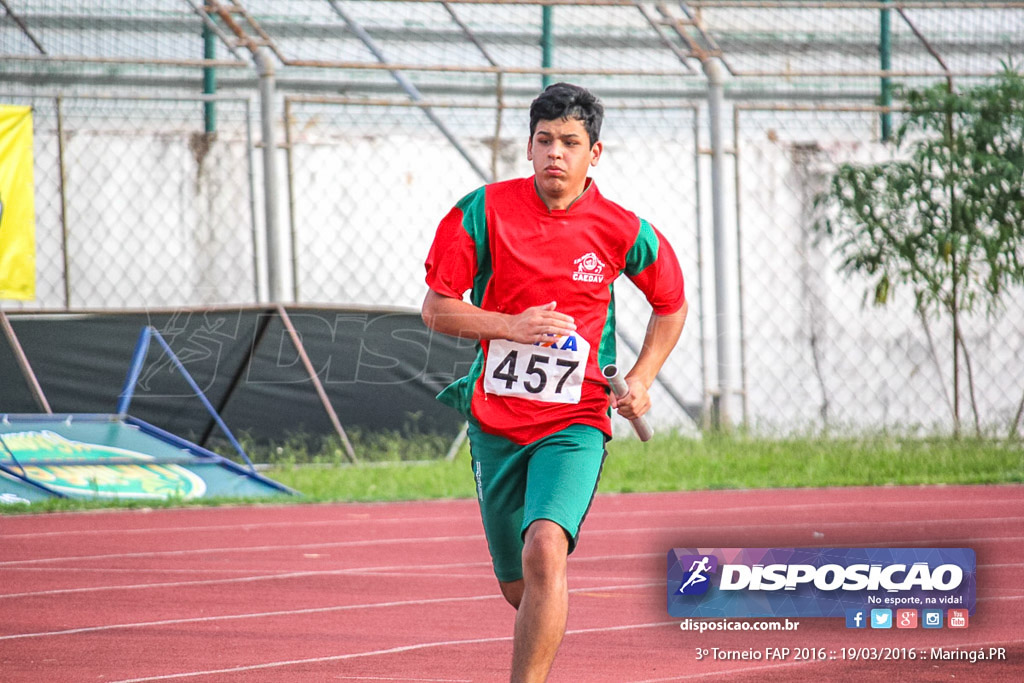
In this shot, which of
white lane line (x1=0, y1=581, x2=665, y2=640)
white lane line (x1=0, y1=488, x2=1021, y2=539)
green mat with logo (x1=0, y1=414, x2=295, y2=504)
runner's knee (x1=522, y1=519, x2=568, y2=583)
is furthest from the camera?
green mat with logo (x1=0, y1=414, x2=295, y2=504)

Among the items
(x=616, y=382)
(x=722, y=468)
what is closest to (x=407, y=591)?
(x=616, y=382)

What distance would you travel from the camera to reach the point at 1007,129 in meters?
13.5

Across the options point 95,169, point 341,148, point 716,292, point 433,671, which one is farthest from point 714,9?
point 433,671

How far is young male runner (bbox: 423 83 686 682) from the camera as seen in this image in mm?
4309

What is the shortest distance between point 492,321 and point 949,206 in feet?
32.6

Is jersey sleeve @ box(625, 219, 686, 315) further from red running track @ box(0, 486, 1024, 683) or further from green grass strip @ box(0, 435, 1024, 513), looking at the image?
green grass strip @ box(0, 435, 1024, 513)

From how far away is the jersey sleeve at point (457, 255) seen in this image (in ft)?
14.4

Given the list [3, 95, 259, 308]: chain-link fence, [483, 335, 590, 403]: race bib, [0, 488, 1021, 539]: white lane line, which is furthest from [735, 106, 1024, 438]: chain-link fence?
[483, 335, 590, 403]: race bib

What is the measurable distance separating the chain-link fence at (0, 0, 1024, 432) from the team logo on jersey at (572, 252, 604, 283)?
8078 millimetres

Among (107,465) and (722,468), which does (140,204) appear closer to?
(107,465)

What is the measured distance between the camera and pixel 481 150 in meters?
13.6

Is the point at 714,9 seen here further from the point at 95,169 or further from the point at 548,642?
the point at 548,642

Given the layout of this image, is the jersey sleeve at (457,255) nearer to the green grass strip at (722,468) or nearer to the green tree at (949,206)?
the green grass strip at (722,468)

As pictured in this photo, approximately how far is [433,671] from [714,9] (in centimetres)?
1068
